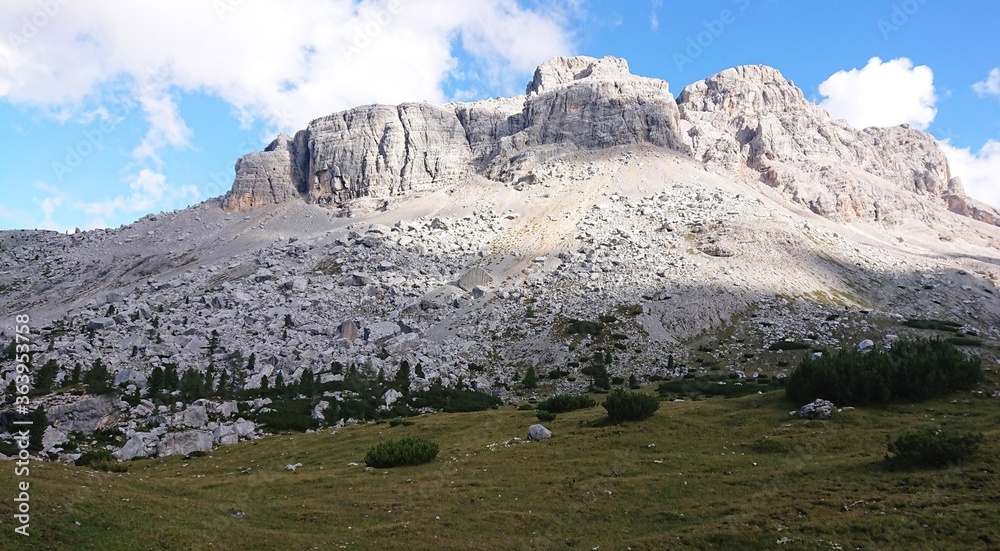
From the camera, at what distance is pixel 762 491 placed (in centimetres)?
1794

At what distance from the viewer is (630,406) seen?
29156 mm

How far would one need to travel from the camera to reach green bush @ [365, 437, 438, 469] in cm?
2667

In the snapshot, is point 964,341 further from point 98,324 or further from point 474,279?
point 98,324

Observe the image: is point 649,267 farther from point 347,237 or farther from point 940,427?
point 940,427

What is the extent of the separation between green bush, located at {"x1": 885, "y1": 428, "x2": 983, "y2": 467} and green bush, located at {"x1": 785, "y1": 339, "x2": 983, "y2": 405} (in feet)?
30.3

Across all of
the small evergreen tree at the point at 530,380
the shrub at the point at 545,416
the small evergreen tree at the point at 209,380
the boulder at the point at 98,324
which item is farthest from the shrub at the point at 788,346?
the boulder at the point at 98,324

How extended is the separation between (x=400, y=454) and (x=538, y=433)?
677 cm

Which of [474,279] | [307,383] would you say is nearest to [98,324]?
[307,383]

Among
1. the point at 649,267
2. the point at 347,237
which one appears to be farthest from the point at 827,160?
the point at 347,237

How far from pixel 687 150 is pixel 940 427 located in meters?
111

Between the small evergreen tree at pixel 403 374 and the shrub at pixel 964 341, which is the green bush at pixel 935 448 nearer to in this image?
the small evergreen tree at pixel 403 374

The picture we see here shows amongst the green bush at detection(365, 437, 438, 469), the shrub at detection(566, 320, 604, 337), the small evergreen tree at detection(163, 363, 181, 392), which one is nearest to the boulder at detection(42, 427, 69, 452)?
the small evergreen tree at detection(163, 363, 181, 392)

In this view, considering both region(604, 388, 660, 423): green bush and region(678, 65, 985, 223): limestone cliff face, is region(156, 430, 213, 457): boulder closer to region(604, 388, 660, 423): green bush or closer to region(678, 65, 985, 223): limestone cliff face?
region(604, 388, 660, 423): green bush

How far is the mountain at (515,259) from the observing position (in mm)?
61875
